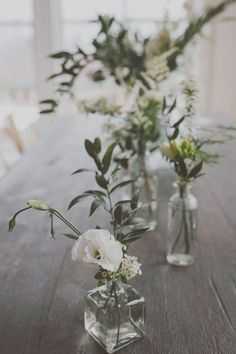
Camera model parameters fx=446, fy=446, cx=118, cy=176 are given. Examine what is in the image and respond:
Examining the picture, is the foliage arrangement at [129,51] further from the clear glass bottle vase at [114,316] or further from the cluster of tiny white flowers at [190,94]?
the clear glass bottle vase at [114,316]

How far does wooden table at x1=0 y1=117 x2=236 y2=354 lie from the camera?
0.76m

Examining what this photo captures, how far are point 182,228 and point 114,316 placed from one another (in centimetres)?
36

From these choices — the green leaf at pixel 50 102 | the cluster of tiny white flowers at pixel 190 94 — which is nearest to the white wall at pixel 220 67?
the green leaf at pixel 50 102

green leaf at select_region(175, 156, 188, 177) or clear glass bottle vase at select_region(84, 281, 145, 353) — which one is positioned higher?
green leaf at select_region(175, 156, 188, 177)

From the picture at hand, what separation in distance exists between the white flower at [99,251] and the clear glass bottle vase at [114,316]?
100 millimetres

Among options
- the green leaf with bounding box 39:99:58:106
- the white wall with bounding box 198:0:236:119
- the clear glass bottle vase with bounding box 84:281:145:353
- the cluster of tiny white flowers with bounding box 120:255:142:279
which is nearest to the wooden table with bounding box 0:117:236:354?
the clear glass bottle vase with bounding box 84:281:145:353

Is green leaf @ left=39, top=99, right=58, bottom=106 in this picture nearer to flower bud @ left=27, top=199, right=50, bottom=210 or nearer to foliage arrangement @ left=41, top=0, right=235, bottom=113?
foliage arrangement @ left=41, top=0, right=235, bottom=113

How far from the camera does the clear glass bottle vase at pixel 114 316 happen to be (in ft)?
2.45

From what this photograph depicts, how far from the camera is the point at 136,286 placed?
0.94 metres

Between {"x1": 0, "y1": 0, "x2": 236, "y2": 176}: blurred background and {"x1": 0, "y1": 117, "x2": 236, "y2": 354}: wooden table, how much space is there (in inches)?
94.6

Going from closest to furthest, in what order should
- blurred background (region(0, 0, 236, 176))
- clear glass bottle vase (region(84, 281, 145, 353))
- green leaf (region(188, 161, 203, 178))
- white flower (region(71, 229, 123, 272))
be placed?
white flower (region(71, 229, 123, 272)), clear glass bottle vase (region(84, 281, 145, 353)), green leaf (region(188, 161, 203, 178)), blurred background (region(0, 0, 236, 176))

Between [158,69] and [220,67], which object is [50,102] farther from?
[220,67]

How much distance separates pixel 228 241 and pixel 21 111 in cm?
324

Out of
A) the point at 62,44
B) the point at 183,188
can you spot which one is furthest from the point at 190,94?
the point at 62,44
